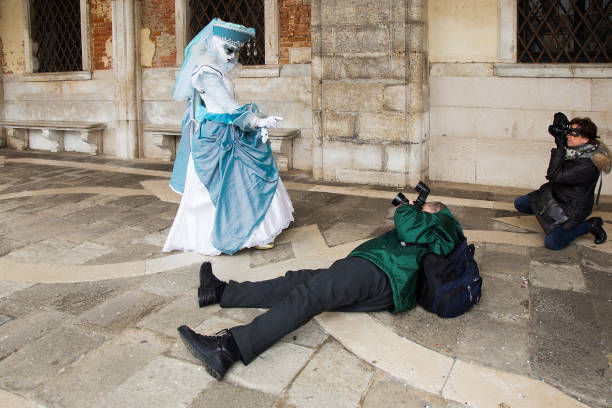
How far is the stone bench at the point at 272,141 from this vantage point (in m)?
7.55

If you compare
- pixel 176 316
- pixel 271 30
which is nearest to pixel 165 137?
pixel 271 30

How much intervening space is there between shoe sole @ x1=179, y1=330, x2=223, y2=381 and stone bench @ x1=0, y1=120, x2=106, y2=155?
23.5 feet

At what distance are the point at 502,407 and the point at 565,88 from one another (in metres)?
4.87

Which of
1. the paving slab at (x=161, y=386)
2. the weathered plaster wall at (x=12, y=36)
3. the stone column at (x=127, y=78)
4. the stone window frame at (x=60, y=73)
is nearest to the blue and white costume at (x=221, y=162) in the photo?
the paving slab at (x=161, y=386)

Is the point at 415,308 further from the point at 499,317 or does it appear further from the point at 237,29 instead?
the point at 237,29

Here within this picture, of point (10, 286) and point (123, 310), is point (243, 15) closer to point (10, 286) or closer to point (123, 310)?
point (10, 286)

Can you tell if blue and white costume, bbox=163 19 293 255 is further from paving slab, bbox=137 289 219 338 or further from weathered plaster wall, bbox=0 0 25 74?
weathered plaster wall, bbox=0 0 25 74

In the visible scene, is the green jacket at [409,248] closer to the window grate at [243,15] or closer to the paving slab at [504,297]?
the paving slab at [504,297]

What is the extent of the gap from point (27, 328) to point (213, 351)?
1.20 m

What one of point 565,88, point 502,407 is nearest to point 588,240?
point 565,88

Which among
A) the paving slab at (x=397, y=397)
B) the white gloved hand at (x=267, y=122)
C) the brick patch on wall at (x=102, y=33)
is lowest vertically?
the paving slab at (x=397, y=397)

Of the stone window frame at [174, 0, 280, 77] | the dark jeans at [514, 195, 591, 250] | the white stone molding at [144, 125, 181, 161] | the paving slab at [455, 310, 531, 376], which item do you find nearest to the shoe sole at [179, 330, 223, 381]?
the paving slab at [455, 310, 531, 376]

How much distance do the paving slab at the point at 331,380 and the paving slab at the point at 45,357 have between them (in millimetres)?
1124

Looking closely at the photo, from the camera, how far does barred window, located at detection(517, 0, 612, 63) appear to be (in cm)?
616
